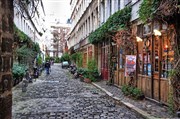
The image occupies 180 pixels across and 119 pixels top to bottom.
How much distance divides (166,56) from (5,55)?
788 centimetres

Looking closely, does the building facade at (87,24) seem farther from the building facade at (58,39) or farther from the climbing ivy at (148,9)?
the building facade at (58,39)

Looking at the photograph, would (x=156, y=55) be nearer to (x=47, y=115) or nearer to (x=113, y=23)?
(x=47, y=115)

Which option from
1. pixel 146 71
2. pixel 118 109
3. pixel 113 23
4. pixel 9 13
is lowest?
pixel 118 109

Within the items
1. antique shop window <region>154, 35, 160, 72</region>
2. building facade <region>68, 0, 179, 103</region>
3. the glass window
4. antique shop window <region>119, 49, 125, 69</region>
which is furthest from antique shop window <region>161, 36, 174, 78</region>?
antique shop window <region>119, 49, 125, 69</region>

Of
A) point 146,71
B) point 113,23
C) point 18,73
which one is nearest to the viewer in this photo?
point 146,71

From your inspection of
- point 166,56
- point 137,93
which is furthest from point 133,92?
point 166,56

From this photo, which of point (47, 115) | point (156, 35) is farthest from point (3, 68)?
point (156, 35)

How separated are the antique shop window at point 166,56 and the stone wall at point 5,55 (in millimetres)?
7246

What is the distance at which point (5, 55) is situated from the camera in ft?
9.12

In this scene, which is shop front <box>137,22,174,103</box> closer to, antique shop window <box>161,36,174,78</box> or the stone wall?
antique shop window <box>161,36,174,78</box>

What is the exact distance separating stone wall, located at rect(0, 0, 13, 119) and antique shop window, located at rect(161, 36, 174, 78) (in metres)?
7.25

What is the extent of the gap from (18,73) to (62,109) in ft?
28.4

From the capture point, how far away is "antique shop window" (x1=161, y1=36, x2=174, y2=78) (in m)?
9.31

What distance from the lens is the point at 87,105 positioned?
1052cm
